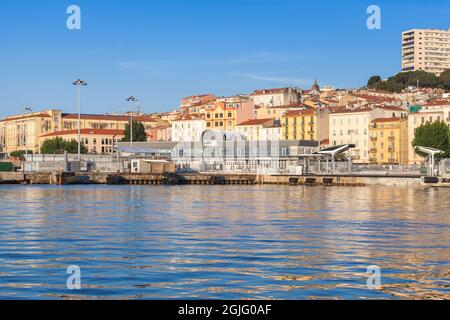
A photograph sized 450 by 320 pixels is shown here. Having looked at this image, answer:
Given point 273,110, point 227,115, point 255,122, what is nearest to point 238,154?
point 255,122

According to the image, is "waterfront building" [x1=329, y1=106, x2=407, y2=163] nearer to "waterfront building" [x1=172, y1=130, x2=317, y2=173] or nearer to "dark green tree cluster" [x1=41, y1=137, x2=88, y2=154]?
"waterfront building" [x1=172, y1=130, x2=317, y2=173]

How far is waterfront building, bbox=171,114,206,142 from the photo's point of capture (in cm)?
16038

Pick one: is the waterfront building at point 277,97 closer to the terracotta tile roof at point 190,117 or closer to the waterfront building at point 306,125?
the terracotta tile roof at point 190,117

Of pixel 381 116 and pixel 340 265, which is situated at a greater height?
Result: pixel 381 116

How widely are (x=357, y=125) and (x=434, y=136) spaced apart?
2381 centimetres

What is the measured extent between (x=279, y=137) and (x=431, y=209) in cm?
10138

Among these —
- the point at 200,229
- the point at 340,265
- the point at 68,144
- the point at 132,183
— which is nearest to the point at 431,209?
the point at 200,229

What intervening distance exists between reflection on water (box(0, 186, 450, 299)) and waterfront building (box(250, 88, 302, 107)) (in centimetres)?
12572

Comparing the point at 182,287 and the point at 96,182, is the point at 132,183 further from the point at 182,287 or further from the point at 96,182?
the point at 182,287

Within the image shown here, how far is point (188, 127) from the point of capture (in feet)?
538

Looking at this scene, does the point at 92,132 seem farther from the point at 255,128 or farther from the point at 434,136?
the point at 434,136

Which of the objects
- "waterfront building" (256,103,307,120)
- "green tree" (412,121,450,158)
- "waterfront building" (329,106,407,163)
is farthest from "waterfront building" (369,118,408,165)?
"waterfront building" (256,103,307,120)

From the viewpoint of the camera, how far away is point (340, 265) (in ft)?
69.7

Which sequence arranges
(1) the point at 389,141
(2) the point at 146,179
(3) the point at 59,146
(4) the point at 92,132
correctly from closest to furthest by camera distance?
(2) the point at 146,179 → (1) the point at 389,141 → (3) the point at 59,146 → (4) the point at 92,132
